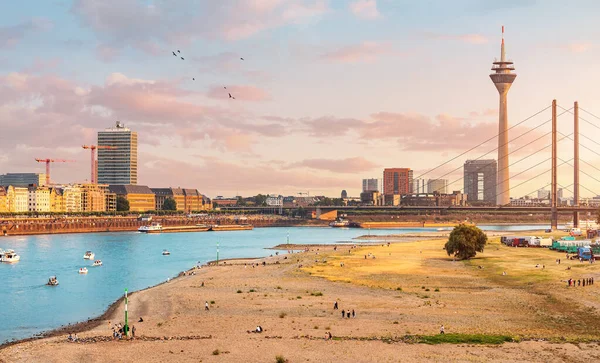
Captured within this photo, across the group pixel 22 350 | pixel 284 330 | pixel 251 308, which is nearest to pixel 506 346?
pixel 284 330

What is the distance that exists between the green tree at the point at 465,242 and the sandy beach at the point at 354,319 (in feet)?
48.8

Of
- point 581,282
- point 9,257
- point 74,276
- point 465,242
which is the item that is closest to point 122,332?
point 581,282

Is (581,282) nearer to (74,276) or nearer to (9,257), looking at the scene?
(74,276)

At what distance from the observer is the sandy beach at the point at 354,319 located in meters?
40.7

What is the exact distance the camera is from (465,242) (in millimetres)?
97938

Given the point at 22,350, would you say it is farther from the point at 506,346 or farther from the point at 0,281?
the point at 0,281

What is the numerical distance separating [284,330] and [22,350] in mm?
15822

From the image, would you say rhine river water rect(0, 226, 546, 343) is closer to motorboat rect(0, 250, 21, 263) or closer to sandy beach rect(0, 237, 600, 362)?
motorboat rect(0, 250, 21, 263)

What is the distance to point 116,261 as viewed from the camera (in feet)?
370

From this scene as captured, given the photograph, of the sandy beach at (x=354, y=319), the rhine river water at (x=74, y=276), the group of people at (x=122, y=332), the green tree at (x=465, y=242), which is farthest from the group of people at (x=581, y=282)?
the rhine river water at (x=74, y=276)

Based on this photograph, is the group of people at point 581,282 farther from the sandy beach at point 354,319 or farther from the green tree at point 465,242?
the green tree at point 465,242

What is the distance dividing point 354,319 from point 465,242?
5050 cm

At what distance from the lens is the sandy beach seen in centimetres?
4066

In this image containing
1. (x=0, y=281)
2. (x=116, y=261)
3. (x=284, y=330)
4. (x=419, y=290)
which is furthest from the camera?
(x=116, y=261)
